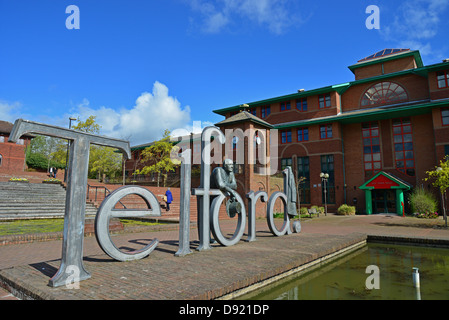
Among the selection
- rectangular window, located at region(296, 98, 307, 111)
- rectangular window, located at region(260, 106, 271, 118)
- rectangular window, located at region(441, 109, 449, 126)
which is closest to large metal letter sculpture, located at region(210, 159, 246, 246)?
rectangular window, located at region(441, 109, 449, 126)

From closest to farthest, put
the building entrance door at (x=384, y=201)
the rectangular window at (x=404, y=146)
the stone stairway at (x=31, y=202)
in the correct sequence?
1. the stone stairway at (x=31, y=202)
2. the building entrance door at (x=384, y=201)
3. the rectangular window at (x=404, y=146)

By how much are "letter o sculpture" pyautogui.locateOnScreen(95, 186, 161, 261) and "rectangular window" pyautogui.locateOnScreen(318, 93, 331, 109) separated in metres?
33.6


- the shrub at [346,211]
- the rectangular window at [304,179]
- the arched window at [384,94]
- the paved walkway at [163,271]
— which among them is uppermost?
the arched window at [384,94]

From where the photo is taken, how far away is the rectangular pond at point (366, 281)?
4812mm

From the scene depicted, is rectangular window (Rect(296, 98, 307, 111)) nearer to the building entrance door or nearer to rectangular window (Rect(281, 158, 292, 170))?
rectangular window (Rect(281, 158, 292, 170))

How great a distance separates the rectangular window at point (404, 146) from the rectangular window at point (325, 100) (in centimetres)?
759

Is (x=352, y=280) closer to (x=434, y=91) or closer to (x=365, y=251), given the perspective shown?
(x=365, y=251)

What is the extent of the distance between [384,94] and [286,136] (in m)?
12.2

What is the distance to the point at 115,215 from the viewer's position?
5324 millimetres

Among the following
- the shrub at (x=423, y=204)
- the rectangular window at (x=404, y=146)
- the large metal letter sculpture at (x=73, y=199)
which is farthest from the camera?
the rectangular window at (x=404, y=146)

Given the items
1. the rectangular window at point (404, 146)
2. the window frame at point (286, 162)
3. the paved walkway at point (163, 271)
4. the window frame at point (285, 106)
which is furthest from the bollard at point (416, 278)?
the window frame at point (285, 106)

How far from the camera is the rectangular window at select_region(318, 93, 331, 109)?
115ft

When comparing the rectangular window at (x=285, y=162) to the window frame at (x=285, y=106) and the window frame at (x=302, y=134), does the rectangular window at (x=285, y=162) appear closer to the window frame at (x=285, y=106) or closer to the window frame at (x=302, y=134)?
the window frame at (x=302, y=134)
